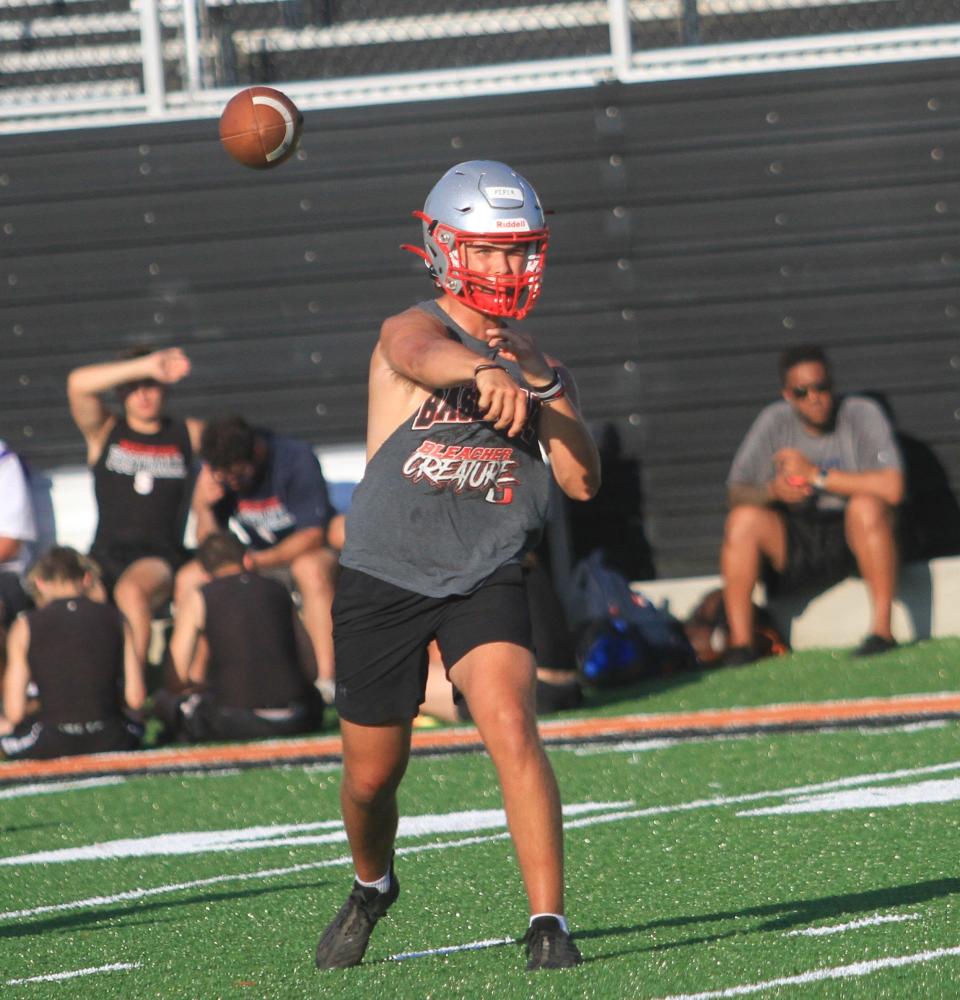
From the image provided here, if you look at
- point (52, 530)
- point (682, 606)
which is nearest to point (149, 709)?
point (52, 530)

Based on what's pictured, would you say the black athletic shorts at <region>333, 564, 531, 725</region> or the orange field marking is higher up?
the black athletic shorts at <region>333, 564, 531, 725</region>

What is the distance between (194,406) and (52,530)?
118 cm

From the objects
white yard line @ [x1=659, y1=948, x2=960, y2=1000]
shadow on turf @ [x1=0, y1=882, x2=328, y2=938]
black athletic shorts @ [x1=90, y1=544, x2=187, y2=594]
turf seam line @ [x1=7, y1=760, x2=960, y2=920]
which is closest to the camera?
white yard line @ [x1=659, y1=948, x2=960, y2=1000]

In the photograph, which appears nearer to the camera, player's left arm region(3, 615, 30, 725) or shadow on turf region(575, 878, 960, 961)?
shadow on turf region(575, 878, 960, 961)

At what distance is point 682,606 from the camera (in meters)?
10.9

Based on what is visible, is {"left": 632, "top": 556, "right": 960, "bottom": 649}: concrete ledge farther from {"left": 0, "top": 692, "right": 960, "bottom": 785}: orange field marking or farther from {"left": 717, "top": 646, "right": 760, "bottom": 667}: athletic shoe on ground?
{"left": 0, "top": 692, "right": 960, "bottom": 785}: orange field marking

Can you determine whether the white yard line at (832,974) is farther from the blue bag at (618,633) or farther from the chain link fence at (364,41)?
the chain link fence at (364,41)

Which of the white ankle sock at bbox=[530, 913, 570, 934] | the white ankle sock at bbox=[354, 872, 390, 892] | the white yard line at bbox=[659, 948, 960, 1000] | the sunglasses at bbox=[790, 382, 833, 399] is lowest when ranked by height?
the white yard line at bbox=[659, 948, 960, 1000]

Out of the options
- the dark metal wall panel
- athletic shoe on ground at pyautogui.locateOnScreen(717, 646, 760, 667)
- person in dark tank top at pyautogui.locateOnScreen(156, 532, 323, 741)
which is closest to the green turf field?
person in dark tank top at pyautogui.locateOnScreen(156, 532, 323, 741)

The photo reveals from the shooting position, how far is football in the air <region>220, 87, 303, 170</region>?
20.6 ft

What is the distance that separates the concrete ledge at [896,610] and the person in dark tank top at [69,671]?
389cm

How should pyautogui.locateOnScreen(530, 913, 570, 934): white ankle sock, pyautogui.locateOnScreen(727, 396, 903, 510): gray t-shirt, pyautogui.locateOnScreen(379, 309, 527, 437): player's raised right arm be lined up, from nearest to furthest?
1. pyautogui.locateOnScreen(379, 309, 527, 437): player's raised right arm
2. pyautogui.locateOnScreen(530, 913, 570, 934): white ankle sock
3. pyautogui.locateOnScreen(727, 396, 903, 510): gray t-shirt

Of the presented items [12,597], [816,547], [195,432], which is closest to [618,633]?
[816,547]

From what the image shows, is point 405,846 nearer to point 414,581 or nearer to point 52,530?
point 414,581
